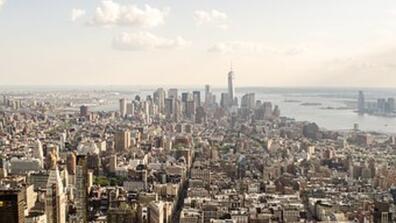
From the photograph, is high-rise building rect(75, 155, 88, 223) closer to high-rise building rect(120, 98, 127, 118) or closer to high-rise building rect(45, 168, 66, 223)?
high-rise building rect(45, 168, 66, 223)

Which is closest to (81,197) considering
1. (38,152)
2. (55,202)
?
(55,202)

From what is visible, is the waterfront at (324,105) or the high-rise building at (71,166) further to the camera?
the waterfront at (324,105)

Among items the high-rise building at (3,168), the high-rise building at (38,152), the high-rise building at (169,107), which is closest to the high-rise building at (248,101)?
the high-rise building at (169,107)

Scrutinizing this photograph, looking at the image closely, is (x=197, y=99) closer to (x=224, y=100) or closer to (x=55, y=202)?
(x=224, y=100)

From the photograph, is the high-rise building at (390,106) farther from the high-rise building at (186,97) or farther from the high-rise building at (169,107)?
the high-rise building at (169,107)

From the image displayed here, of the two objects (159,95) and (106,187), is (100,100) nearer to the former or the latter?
(159,95)
